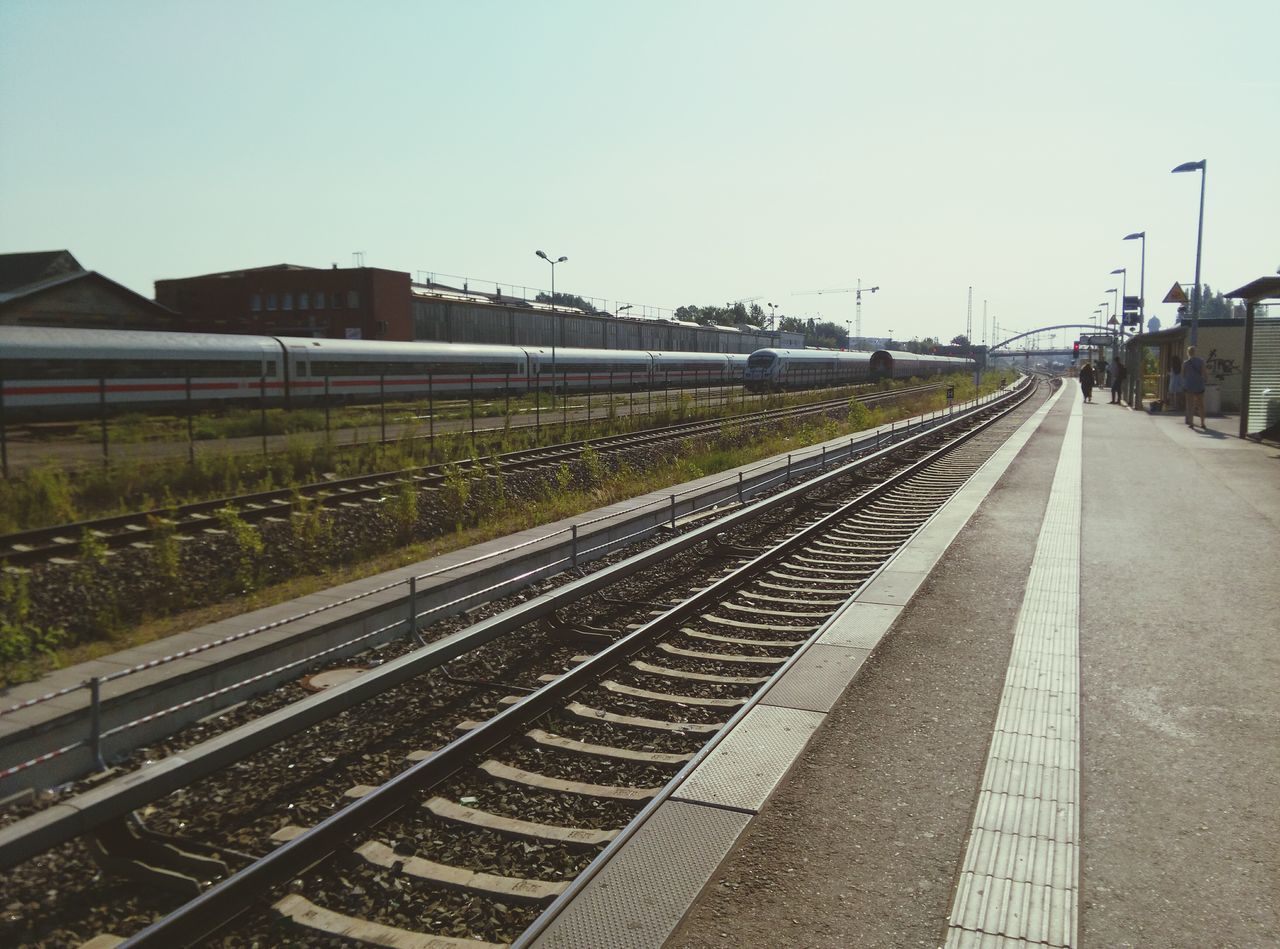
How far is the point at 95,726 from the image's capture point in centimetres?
552

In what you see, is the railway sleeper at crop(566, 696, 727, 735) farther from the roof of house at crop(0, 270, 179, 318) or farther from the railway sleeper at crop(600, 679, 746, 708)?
the roof of house at crop(0, 270, 179, 318)

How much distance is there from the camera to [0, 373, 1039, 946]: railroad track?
4078mm

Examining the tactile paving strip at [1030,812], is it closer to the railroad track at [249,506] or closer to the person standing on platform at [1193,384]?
the railroad track at [249,506]

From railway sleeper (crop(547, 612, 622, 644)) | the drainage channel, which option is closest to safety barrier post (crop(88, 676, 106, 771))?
the drainage channel

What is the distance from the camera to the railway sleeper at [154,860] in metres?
4.33

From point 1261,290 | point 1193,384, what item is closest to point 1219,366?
point 1193,384

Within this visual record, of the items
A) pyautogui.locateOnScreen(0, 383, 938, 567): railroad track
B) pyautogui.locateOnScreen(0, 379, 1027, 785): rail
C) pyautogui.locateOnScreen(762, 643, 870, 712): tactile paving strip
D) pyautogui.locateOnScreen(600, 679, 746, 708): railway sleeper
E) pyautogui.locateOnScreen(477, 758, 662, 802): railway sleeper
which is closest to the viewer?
pyautogui.locateOnScreen(477, 758, 662, 802): railway sleeper

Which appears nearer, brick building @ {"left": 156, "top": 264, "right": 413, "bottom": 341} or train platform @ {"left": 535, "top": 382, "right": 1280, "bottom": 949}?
train platform @ {"left": 535, "top": 382, "right": 1280, "bottom": 949}

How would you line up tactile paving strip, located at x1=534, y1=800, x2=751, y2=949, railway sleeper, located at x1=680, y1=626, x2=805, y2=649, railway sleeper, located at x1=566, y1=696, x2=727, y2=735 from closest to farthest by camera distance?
tactile paving strip, located at x1=534, y1=800, x2=751, y2=949
railway sleeper, located at x1=566, y1=696, x2=727, y2=735
railway sleeper, located at x1=680, y1=626, x2=805, y2=649

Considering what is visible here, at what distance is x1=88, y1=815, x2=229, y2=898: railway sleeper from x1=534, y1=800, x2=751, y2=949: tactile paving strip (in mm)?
1859

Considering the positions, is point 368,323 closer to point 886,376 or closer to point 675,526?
point 886,376

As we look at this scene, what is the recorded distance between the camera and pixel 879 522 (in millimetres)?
13828

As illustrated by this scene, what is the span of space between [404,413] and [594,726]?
93.1 feet

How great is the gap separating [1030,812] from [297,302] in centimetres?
6253
